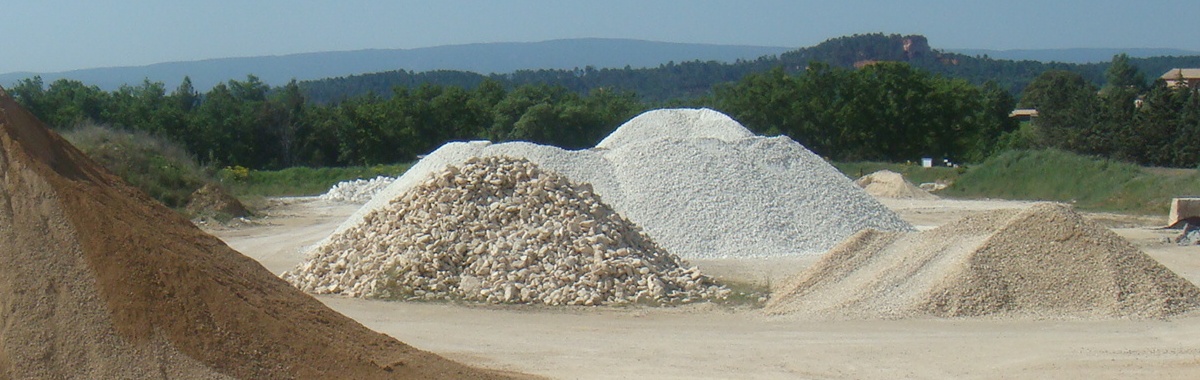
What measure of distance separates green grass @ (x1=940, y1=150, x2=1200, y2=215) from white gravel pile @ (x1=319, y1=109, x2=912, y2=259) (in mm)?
10578

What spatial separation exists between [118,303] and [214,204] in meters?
19.1

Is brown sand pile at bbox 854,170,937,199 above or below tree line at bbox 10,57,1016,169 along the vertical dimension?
below

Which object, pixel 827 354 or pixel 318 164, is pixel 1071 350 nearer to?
pixel 827 354

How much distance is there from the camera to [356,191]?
3050cm

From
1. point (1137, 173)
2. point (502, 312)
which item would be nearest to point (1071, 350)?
point (502, 312)

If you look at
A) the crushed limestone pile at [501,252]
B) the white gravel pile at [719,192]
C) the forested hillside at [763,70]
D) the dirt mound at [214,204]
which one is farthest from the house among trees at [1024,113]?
the crushed limestone pile at [501,252]

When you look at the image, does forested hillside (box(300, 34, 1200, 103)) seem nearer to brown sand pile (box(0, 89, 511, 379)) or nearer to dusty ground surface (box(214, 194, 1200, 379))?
dusty ground surface (box(214, 194, 1200, 379))

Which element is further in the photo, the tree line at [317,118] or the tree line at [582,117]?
the tree line at [317,118]

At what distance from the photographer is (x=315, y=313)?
6.55 metres

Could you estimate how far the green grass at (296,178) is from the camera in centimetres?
3342

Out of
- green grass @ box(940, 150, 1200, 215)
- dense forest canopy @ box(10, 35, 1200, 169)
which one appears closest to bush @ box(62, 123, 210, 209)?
dense forest canopy @ box(10, 35, 1200, 169)

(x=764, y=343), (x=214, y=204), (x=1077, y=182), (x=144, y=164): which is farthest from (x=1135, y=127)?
(x=764, y=343)

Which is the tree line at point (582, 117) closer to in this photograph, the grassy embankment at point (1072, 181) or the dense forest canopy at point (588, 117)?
the dense forest canopy at point (588, 117)

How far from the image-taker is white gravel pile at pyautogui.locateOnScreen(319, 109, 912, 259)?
1683 cm
